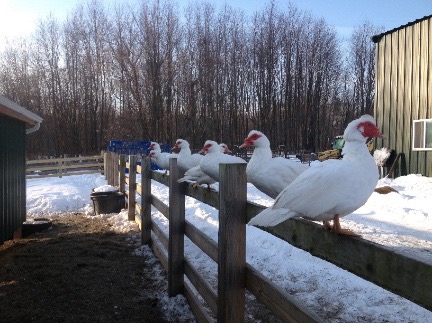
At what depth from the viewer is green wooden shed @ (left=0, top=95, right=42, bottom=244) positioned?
712 centimetres

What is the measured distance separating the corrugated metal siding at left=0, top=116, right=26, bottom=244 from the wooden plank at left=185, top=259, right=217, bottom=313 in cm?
455

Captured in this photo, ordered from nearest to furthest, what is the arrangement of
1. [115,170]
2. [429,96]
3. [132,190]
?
[132,190]
[429,96]
[115,170]

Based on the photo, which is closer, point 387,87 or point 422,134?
point 422,134

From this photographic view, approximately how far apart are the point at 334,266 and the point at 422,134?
418 inches

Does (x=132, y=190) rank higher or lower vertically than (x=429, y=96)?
lower

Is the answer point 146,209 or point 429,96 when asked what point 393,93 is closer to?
point 429,96

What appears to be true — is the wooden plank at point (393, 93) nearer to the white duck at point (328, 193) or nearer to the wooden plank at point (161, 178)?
the wooden plank at point (161, 178)

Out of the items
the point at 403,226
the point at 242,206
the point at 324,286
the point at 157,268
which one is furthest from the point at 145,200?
the point at 403,226

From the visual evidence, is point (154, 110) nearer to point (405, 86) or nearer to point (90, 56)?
point (90, 56)

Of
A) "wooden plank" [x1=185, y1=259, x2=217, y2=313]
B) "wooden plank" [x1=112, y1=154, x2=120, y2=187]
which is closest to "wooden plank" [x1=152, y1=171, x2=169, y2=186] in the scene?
"wooden plank" [x1=185, y1=259, x2=217, y2=313]

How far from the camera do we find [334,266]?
5.25 metres

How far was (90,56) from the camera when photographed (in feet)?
107

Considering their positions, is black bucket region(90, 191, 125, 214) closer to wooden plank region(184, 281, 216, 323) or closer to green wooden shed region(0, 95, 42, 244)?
green wooden shed region(0, 95, 42, 244)

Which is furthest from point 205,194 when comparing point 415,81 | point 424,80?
point 415,81
